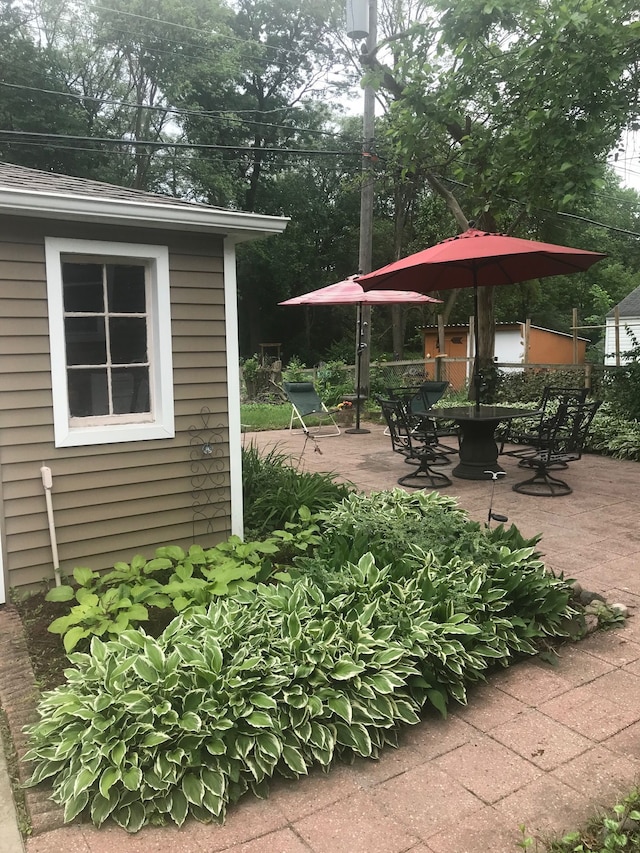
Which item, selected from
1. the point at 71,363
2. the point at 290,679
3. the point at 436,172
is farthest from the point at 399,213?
the point at 290,679

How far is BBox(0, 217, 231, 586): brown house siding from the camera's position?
365 cm

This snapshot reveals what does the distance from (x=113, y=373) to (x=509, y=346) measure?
1795cm

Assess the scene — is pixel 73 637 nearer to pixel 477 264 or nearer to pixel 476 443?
pixel 476 443

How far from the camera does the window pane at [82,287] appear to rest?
12.7 feet

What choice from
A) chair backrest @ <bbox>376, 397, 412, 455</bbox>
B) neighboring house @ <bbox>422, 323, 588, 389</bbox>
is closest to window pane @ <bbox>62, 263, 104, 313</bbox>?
chair backrest @ <bbox>376, 397, 412, 455</bbox>

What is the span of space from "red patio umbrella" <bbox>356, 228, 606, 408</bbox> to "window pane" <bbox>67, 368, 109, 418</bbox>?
117 inches

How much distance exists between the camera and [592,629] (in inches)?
127

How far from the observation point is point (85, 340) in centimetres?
395

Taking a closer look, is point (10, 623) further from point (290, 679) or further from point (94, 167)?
point (94, 167)

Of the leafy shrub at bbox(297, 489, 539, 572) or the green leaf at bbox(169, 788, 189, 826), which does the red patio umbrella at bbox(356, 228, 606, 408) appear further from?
the green leaf at bbox(169, 788, 189, 826)

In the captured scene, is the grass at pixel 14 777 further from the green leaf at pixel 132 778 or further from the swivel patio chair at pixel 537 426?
the swivel patio chair at pixel 537 426

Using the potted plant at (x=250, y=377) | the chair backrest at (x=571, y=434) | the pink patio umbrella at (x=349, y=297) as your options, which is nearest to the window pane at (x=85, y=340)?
the chair backrest at (x=571, y=434)

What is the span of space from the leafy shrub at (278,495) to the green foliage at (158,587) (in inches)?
23.5

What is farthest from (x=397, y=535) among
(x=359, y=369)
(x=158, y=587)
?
(x=359, y=369)
